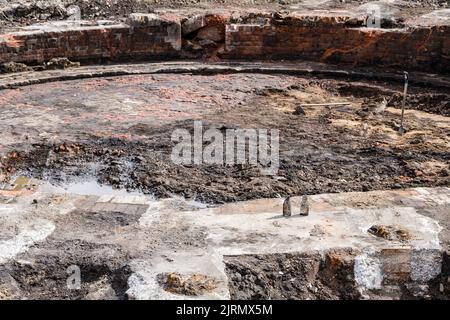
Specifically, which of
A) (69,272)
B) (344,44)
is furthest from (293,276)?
(344,44)

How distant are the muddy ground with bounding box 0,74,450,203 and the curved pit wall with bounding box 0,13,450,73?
1134 mm

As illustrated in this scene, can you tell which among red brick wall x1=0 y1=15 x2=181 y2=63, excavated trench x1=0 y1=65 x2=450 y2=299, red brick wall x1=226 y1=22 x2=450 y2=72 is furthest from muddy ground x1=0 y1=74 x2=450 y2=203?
red brick wall x1=0 y1=15 x2=181 y2=63

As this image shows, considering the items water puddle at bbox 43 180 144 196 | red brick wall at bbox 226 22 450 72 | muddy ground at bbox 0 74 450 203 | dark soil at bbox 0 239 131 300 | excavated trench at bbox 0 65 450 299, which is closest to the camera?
dark soil at bbox 0 239 131 300

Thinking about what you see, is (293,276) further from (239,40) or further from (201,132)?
(239,40)

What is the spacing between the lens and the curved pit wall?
11617mm

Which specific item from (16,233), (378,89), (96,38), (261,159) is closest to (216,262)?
(16,233)

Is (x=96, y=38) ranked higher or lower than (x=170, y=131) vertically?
higher

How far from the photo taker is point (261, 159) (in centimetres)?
786

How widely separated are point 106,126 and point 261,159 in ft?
8.66

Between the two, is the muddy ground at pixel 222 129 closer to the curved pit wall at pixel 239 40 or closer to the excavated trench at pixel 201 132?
the excavated trench at pixel 201 132

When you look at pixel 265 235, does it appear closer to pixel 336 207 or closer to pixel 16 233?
pixel 336 207

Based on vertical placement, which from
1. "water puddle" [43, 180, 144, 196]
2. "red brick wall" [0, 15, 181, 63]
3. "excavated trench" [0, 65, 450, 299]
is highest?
"red brick wall" [0, 15, 181, 63]

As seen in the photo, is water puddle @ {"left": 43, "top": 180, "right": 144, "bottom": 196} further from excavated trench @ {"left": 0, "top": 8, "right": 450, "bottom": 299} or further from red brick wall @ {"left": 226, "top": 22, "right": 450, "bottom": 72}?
red brick wall @ {"left": 226, "top": 22, "right": 450, "bottom": 72}
